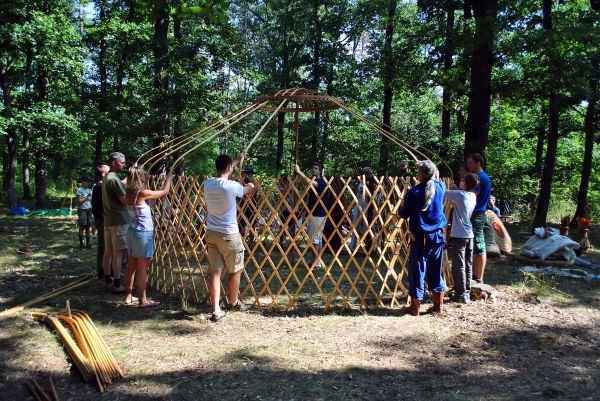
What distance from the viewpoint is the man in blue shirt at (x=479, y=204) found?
3781 mm

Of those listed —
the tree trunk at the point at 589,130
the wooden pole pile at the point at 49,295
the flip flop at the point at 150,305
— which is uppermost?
the tree trunk at the point at 589,130

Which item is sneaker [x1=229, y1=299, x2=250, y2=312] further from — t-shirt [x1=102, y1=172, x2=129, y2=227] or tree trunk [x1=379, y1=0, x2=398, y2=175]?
tree trunk [x1=379, y1=0, x2=398, y2=175]

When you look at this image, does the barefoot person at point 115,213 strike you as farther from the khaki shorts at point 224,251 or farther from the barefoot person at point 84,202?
the barefoot person at point 84,202

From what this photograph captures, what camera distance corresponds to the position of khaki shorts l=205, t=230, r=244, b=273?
3.24m

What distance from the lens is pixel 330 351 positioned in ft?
9.17

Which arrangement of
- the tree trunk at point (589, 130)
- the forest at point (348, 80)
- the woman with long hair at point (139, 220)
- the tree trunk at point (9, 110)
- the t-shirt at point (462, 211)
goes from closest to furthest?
the woman with long hair at point (139, 220), the t-shirt at point (462, 211), the forest at point (348, 80), the tree trunk at point (589, 130), the tree trunk at point (9, 110)

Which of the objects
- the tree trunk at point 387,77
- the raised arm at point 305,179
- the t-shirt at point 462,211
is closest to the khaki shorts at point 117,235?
the raised arm at point 305,179

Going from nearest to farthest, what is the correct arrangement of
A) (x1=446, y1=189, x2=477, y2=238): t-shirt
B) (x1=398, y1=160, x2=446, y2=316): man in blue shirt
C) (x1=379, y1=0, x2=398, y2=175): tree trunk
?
(x1=398, y1=160, x2=446, y2=316): man in blue shirt
(x1=446, y1=189, x2=477, y2=238): t-shirt
(x1=379, y1=0, x2=398, y2=175): tree trunk

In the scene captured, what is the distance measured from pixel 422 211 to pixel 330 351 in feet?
3.92

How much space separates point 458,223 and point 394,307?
2.78 ft

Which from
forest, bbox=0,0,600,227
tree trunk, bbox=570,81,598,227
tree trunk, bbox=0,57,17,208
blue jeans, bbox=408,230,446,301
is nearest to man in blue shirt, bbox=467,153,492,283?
forest, bbox=0,0,600,227

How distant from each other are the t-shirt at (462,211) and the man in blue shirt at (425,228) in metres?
0.25

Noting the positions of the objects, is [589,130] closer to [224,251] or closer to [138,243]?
[224,251]

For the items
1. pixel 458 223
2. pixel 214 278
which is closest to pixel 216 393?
pixel 214 278
